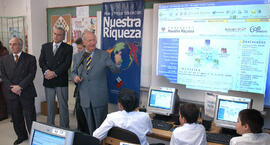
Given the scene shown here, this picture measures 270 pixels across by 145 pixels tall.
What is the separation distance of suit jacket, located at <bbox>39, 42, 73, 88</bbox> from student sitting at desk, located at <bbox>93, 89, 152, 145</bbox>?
5.89 feet

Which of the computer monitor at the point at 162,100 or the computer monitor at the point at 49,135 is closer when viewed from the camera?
the computer monitor at the point at 49,135

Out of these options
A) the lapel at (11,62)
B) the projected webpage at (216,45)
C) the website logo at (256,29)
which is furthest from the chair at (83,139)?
the lapel at (11,62)

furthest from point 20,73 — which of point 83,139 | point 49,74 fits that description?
point 83,139

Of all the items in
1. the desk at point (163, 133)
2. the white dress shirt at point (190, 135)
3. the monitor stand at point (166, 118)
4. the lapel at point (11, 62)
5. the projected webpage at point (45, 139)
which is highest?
the lapel at point (11, 62)

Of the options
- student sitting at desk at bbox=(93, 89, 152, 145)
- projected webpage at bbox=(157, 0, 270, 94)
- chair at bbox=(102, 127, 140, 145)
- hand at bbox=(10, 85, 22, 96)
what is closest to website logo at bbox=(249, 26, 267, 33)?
projected webpage at bbox=(157, 0, 270, 94)

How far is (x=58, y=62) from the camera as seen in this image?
11.3ft

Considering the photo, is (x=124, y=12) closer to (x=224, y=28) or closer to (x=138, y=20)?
(x=138, y=20)

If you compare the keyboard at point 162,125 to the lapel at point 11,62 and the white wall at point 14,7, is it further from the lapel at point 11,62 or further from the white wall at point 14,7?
the white wall at point 14,7

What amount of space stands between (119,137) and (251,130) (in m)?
0.98

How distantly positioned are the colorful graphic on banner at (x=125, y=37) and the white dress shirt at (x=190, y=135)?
1626 mm

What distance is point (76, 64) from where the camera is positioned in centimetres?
293

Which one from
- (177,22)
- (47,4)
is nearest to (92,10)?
(47,4)

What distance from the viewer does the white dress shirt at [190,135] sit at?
1.82 m

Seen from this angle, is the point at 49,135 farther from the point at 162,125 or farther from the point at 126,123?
the point at 162,125
